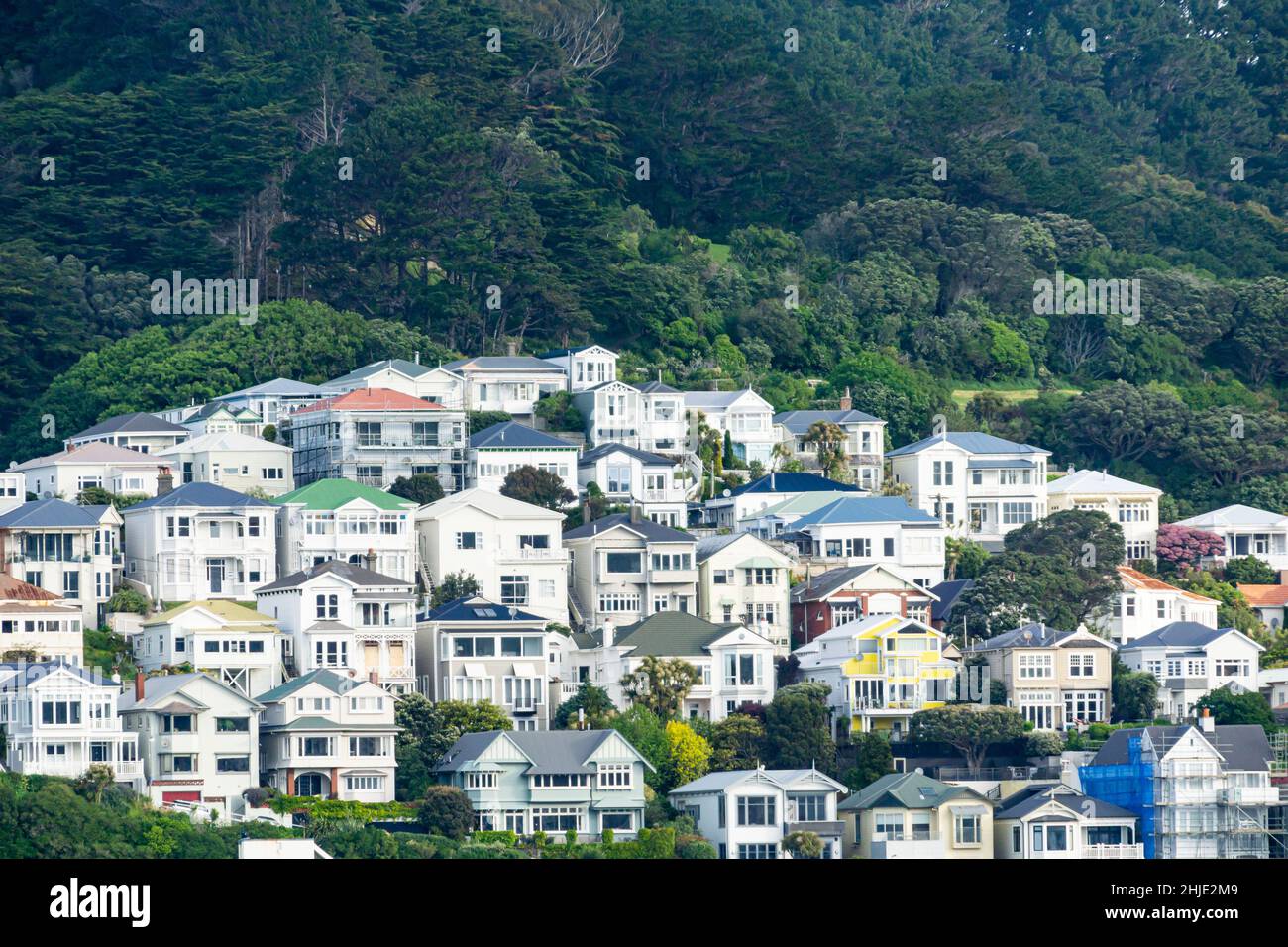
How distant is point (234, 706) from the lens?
56188 mm

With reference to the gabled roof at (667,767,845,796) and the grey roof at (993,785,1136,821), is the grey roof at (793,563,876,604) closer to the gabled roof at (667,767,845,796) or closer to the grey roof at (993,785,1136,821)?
the gabled roof at (667,767,845,796)

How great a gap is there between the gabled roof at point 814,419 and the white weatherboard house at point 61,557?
25388 mm

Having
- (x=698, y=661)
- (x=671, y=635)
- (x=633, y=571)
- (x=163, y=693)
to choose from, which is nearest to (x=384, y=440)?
(x=633, y=571)

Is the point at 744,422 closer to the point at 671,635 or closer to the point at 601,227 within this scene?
the point at 671,635

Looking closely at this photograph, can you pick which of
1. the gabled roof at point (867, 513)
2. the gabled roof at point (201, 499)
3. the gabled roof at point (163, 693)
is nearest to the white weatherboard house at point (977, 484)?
the gabled roof at point (867, 513)

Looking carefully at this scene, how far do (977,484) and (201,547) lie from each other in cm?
2569

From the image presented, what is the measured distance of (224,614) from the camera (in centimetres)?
6156

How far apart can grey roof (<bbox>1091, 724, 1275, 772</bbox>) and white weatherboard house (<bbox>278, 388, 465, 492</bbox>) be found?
2245 cm

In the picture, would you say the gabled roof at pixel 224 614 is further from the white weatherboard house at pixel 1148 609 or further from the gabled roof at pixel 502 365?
the white weatherboard house at pixel 1148 609

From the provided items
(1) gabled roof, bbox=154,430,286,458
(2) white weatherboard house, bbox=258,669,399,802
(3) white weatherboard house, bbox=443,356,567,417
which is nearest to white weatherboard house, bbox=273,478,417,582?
(1) gabled roof, bbox=154,430,286,458

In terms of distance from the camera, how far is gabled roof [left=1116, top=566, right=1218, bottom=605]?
2813 inches

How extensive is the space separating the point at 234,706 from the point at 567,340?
37481 mm
